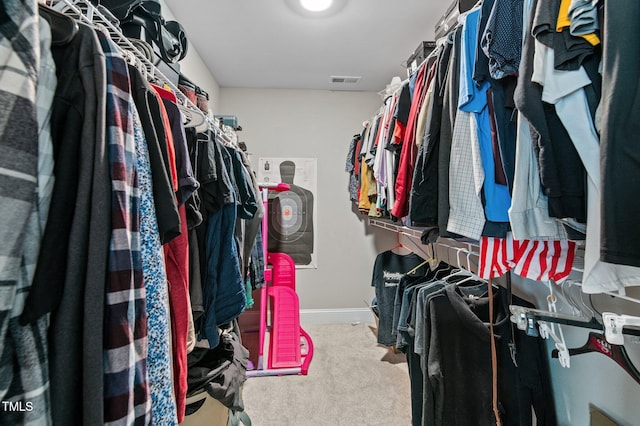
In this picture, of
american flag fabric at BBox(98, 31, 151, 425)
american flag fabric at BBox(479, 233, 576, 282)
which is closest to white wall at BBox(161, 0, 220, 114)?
american flag fabric at BBox(98, 31, 151, 425)

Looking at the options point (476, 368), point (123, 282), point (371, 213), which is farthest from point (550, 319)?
point (371, 213)

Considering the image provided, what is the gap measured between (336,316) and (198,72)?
2.71 metres

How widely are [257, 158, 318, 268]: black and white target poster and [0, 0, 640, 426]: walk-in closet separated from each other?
0.88 meters

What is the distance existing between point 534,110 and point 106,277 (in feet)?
3.06

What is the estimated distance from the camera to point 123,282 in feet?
1.53

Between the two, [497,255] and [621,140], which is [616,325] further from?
[621,140]

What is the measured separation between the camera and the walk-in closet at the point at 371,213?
41 cm

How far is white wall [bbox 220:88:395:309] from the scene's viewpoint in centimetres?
295

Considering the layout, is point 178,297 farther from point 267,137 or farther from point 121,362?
point 267,137

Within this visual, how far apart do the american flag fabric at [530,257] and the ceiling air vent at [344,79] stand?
2340 mm

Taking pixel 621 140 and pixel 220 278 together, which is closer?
pixel 621 140

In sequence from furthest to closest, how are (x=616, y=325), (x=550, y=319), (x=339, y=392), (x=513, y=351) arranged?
(x=339, y=392), (x=513, y=351), (x=550, y=319), (x=616, y=325)

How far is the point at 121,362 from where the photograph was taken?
45 centimetres

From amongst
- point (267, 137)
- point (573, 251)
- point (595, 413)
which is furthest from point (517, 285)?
point (267, 137)
